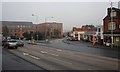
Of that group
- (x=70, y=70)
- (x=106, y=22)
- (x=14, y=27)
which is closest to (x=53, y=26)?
(x=14, y=27)

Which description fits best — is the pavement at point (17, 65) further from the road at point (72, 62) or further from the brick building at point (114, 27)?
the brick building at point (114, 27)

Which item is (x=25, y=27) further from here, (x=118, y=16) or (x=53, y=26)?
(x=118, y=16)

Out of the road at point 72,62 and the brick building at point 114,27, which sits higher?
the brick building at point 114,27

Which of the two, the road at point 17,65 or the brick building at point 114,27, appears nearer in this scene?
the road at point 17,65

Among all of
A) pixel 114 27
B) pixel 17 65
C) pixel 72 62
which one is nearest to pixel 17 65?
pixel 17 65

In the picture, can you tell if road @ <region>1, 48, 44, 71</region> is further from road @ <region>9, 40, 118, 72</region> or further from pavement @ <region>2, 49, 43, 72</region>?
road @ <region>9, 40, 118, 72</region>

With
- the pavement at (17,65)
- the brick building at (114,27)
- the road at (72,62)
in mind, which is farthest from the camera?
the brick building at (114,27)

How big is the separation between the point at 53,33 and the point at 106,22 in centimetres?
9587

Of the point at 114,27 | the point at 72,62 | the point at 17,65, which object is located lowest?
the point at 72,62

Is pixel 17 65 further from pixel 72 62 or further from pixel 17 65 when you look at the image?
pixel 72 62

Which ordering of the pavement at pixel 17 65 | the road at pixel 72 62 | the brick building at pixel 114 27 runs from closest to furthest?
the pavement at pixel 17 65 → the road at pixel 72 62 → the brick building at pixel 114 27

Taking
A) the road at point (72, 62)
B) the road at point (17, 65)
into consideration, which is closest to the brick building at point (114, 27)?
the road at point (72, 62)

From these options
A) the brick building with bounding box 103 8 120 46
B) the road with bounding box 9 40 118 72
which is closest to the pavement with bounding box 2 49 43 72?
the road with bounding box 9 40 118 72

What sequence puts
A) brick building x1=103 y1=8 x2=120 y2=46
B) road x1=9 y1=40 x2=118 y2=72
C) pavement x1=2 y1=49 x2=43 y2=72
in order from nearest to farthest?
pavement x1=2 y1=49 x2=43 y2=72, road x1=9 y1=40 x2=118 y2=72, brick building x1=103 y1=8 x2=120 y2=46
